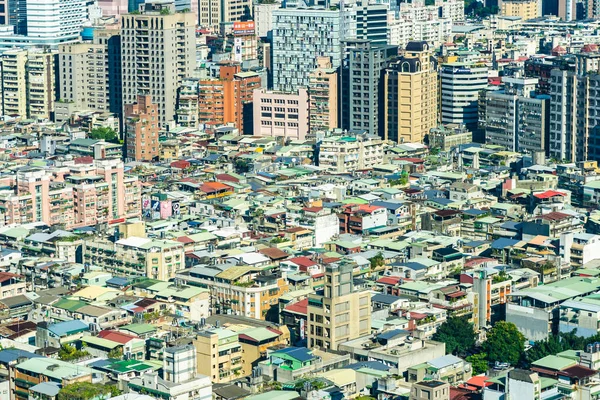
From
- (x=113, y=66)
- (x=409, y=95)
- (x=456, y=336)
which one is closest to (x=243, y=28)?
(x=113, y=66)

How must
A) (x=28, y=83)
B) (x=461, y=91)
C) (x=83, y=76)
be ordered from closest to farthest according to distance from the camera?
(x=461, y=91)
(x=83, y=76)
(x=28, y=83)

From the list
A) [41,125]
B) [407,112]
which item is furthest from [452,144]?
[41,125]

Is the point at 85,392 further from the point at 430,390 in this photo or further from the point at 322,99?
the point at 322,99

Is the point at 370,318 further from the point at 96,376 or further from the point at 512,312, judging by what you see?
the point at 96,376

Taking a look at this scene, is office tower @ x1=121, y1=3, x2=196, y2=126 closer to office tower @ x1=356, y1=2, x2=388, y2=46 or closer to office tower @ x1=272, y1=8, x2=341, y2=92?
office tower @ x1=272, y1=8, x2=341, y2=92

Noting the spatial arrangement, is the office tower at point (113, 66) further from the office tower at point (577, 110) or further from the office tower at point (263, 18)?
the office tower at point (577, 110)

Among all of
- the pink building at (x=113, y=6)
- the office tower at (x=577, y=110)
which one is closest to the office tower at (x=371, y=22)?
the office tower at (x=577, y=110)

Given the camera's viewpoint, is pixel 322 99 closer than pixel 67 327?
No
